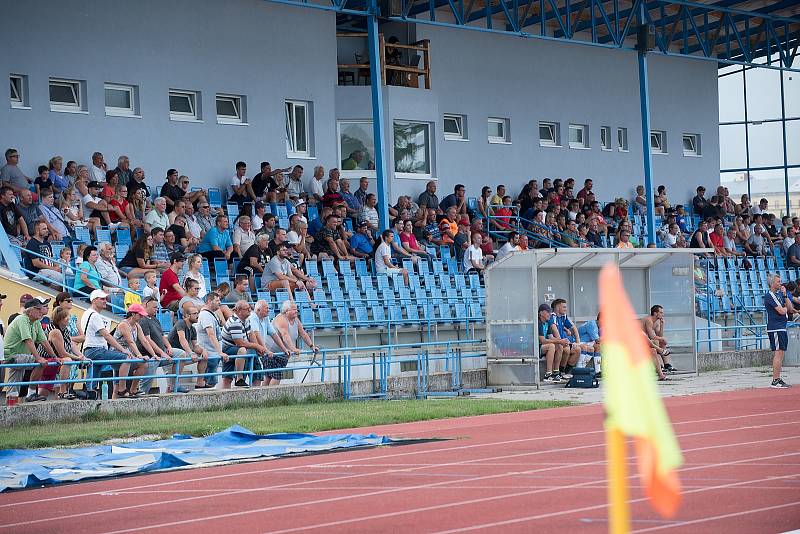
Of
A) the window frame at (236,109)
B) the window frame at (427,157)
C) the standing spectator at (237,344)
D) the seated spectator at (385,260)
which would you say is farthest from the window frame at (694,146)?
the standing spectator at (237,344)

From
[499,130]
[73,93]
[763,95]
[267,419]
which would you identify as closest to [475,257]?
[499,130]

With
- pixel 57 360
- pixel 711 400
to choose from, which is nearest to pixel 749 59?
pixel 711 400

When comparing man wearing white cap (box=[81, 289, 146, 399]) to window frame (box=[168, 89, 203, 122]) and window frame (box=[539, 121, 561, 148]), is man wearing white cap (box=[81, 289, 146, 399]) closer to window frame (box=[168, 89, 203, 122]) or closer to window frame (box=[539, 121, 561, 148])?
window frame (box=[168, 89, 203, 122])

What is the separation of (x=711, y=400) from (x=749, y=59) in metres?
21.2

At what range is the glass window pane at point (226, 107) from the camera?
2934 centimetres

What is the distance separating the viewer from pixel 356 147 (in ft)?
105

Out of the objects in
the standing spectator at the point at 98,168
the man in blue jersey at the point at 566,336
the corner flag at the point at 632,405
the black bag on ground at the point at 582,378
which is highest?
the standing spectator at the point at 98,168

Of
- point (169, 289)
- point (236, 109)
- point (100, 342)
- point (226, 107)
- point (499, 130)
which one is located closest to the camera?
point (100, 342)

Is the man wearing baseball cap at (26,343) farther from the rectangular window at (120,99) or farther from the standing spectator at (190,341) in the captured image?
the rectangular window at (120,99)

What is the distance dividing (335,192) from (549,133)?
1158 cm

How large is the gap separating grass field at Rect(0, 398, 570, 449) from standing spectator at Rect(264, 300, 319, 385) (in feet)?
2.22

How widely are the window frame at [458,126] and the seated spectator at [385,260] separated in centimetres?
821

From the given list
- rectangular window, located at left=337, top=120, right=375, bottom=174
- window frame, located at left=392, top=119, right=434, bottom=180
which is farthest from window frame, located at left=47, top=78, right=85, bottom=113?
window frame, located at left=392, top=119, right=434, bottom=180

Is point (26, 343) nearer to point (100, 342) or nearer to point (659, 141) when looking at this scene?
point (100, 342)
